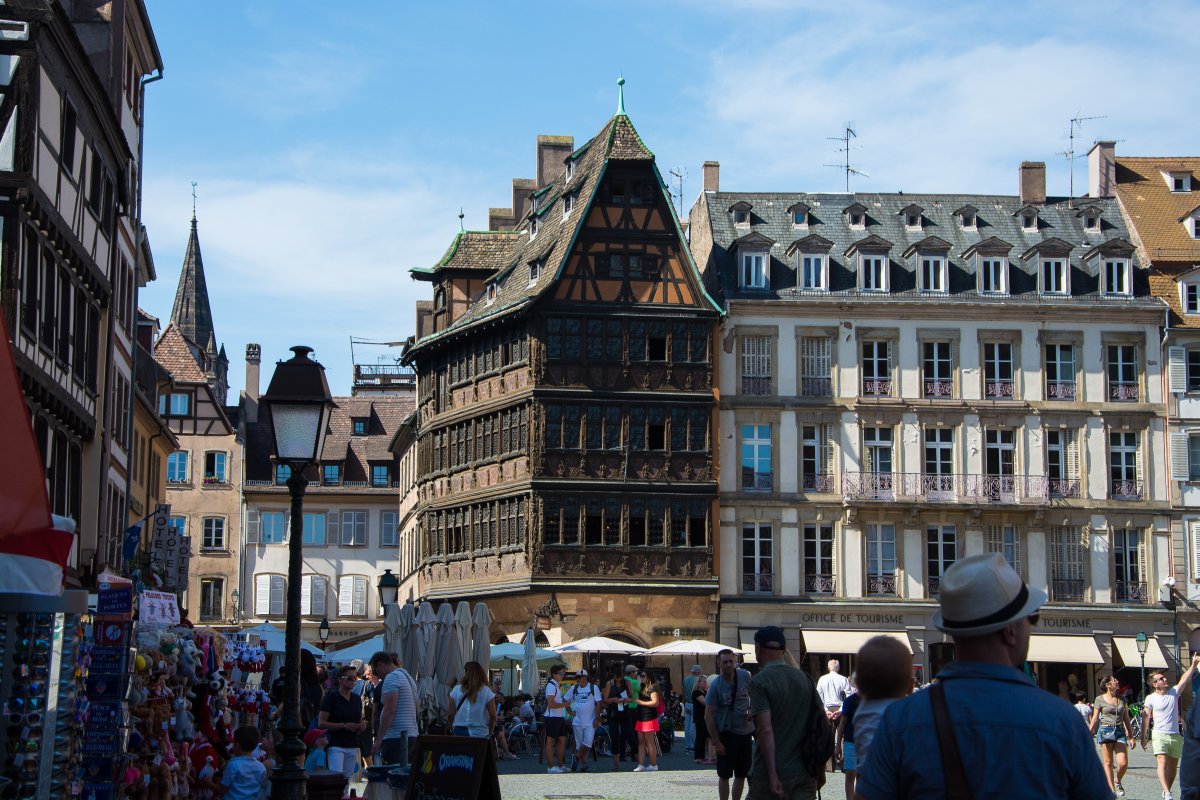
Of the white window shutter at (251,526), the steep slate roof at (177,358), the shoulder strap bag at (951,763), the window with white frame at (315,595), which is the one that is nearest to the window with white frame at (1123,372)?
the steep slate roof at (177,358)

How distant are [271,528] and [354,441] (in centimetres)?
545

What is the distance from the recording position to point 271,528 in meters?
73.3

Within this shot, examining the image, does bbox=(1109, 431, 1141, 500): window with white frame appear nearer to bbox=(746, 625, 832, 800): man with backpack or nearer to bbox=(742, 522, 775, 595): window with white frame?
bbox=(742, 522, 775, 595): window with white frame

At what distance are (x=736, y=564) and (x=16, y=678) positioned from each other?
36.6 m

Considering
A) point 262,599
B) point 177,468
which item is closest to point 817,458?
point 262,599

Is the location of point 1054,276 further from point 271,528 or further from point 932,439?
point 271,528

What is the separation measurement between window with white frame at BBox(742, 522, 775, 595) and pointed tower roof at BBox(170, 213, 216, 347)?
190ft

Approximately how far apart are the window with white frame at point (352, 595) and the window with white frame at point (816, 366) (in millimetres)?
28406

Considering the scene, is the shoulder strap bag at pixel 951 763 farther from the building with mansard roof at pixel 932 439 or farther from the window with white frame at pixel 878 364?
the window with white frame at pixel 878 364

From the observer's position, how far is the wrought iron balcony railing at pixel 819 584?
48.9 metres

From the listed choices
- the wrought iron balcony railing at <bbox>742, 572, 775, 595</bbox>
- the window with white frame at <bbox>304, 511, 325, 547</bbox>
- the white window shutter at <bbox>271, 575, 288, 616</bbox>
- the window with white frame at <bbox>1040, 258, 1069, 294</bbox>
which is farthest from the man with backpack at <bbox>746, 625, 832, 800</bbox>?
the window with white frame at <bbox>304, 511, 325, 547</bbox>

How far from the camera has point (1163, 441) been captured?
50.2 m

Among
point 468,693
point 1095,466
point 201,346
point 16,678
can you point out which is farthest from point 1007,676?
point 201,346

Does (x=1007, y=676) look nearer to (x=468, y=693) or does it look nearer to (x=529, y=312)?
(x=468, y=693)
